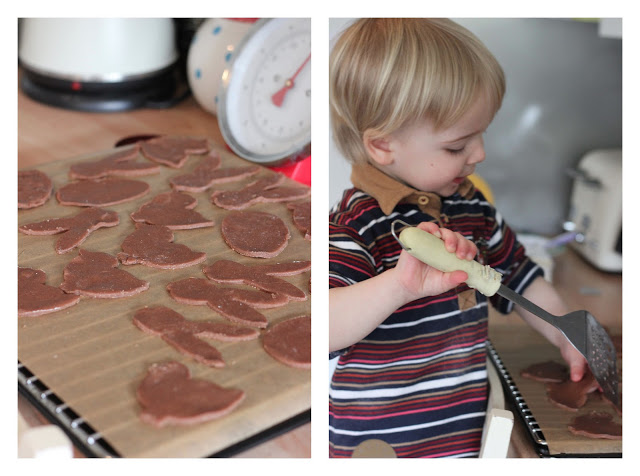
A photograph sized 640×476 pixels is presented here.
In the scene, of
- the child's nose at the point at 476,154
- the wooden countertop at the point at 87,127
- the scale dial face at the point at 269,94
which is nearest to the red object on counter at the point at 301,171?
the scale dial face at the point at 269,94

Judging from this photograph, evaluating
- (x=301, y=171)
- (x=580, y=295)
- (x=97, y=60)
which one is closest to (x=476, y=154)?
(x=301, y=171)

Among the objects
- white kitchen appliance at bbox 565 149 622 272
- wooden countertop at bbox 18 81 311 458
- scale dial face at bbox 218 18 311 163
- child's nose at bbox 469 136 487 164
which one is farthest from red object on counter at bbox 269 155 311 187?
white kitchen appliance at bbox 565 149 622 272

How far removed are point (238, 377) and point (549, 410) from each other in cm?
34

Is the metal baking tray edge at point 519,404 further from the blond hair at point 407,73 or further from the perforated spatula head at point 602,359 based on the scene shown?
the blond hair at point 407,73

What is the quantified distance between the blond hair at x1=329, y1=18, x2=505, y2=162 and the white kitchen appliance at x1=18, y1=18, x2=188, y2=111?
0.67 metres

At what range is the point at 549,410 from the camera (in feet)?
2.57

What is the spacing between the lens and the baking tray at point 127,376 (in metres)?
0.57

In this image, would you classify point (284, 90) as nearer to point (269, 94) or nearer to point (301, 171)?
point (269, 94)

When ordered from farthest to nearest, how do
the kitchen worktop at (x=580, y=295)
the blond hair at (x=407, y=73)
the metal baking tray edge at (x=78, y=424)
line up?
the kitchen worktop at (x=580, y=295), the blond hair at (x=407, y=73), the metal baking tray edge at (x=78, y=424)

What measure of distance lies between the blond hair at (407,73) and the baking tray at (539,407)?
30 cm

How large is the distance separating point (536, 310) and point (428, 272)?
4.2 inches

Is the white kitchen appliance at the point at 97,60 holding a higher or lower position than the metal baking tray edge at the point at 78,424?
higher

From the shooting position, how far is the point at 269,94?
108 centimetres
